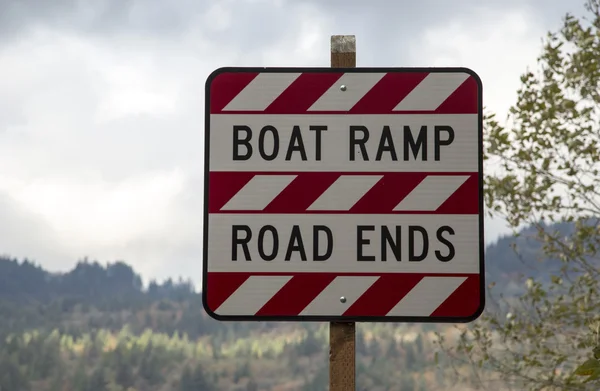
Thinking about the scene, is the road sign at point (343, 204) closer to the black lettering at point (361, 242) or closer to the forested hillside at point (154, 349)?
the black lettering at point (361, 242)

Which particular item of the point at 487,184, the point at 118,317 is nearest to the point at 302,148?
the point at 487,184

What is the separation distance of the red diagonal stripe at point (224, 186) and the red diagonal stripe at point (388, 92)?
55cm

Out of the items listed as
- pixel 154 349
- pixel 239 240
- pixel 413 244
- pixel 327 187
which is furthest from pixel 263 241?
pixel 154 349

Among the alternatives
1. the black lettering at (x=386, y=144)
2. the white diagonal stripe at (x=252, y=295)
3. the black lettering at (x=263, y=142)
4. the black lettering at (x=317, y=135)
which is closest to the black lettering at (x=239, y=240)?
the white diagonal stripe at (x=252, y=295)

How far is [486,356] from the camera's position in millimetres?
9867

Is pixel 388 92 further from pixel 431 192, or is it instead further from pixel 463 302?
pixel 463 302

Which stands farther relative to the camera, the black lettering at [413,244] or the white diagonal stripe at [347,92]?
the white diagonal stripe at [347,92]

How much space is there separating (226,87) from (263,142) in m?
0.31

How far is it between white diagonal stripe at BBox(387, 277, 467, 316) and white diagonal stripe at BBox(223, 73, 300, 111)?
102 cm

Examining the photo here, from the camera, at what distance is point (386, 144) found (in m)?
3.69

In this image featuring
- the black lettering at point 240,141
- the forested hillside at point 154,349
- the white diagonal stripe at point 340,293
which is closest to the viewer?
the white diagonal stripe at point 340,293

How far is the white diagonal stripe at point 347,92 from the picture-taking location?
3727 millimetres

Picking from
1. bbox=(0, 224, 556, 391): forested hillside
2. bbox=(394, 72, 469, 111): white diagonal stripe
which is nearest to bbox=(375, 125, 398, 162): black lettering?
bbox=(394, 72, 469, 111): white diagonal stripe

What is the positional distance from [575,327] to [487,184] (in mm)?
1924
